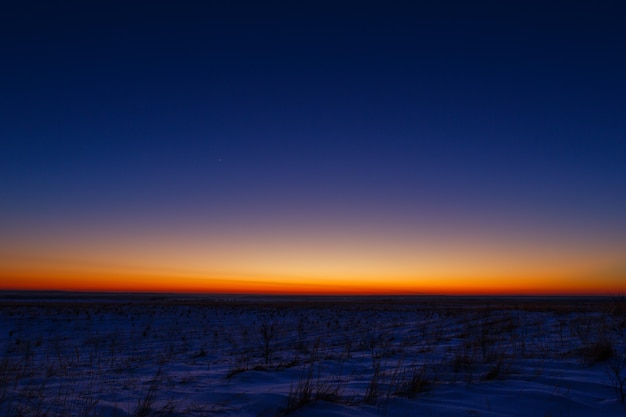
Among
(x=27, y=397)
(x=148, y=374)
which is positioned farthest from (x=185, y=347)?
(x=27, y=397)

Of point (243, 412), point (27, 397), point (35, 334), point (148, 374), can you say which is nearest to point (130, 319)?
point (35, 334)

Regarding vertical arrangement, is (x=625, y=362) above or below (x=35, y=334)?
above

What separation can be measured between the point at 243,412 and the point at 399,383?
6.42 feet

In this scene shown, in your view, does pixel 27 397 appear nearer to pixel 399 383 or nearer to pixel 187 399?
pixel 187 399

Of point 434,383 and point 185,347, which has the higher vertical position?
point 434,383

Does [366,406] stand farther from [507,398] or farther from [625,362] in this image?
[625,362]

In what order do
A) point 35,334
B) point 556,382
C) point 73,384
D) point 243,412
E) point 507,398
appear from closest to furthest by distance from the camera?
point 243,412 < point 507,398 < point 556,382 < point 73,384 < point 35,334

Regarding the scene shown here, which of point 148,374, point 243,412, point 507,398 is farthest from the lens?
point 148,374

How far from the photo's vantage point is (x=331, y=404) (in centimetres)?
409

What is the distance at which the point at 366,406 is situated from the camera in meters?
4.13

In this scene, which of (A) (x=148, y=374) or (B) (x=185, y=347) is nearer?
(A) (x=148, y=374)

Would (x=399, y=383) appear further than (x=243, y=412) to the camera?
Yes

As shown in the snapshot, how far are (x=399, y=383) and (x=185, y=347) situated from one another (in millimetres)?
8770

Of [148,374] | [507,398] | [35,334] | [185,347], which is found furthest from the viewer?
[35,334]
